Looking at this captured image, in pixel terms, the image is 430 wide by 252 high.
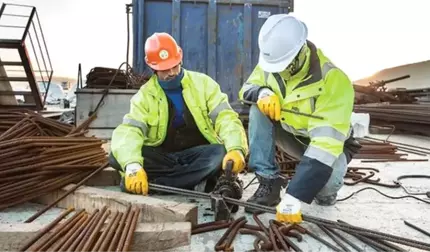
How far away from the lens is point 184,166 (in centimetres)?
348

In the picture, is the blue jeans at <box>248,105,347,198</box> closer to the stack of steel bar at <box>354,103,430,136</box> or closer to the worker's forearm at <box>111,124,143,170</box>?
the worker's forearm at <box>111,124,143,170</box>

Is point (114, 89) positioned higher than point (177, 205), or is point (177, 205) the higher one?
point (114, 89)

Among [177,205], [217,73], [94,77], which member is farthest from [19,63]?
[177,205]

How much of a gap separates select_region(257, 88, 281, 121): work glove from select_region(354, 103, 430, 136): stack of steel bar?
4855 mm

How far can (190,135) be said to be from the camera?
3514 mm

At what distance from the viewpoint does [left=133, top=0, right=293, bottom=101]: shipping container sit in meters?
6.55

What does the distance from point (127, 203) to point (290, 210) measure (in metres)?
1.02

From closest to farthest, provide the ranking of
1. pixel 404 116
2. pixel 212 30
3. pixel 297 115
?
pixel 297 115
pixel 212 30
pixel 404 116

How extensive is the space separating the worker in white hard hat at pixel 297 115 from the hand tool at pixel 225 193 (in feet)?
0.59

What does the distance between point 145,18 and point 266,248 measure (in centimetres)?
494

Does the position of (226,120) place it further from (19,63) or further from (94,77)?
(19,63)

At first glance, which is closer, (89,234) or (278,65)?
(89,234)

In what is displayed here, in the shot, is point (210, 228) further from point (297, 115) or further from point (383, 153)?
point (383, 153)

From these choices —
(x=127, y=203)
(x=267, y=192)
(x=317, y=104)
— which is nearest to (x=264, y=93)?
(x=317, y=104)
